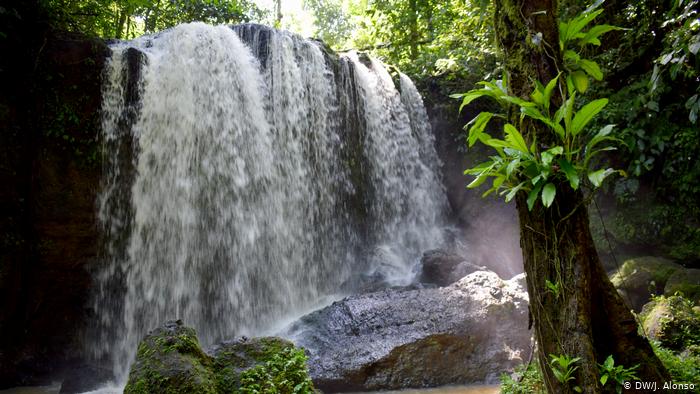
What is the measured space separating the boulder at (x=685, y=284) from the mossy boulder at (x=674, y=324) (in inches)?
39.3

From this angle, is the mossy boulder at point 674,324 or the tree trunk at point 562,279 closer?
the tree trunk at point 562,279

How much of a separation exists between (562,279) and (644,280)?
474cm

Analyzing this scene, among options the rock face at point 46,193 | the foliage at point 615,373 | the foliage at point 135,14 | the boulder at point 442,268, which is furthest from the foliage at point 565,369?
the foliage at point 135,14

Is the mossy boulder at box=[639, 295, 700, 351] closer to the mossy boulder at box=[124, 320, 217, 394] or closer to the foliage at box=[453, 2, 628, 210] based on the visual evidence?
the foliage at box=[453, 2, 628, 210]

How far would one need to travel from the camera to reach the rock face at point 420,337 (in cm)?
438

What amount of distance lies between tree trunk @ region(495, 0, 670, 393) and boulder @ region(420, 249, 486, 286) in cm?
422

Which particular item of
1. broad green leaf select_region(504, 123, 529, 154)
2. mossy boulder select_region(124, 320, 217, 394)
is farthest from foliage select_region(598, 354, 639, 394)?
mossy boulder select_region(124, 320, 217, 394)

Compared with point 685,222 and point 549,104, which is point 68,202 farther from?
point 685,222

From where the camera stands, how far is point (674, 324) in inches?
161

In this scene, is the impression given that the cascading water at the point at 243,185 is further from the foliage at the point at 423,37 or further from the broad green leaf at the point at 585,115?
the broad green leaf at the point at 585,115

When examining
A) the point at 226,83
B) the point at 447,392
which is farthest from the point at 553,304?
the point at 226,83

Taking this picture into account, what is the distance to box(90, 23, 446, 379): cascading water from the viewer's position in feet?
22.3

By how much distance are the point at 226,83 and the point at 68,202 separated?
3028 millimetres

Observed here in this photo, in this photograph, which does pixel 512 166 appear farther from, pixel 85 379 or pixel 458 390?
pixel 85 379
